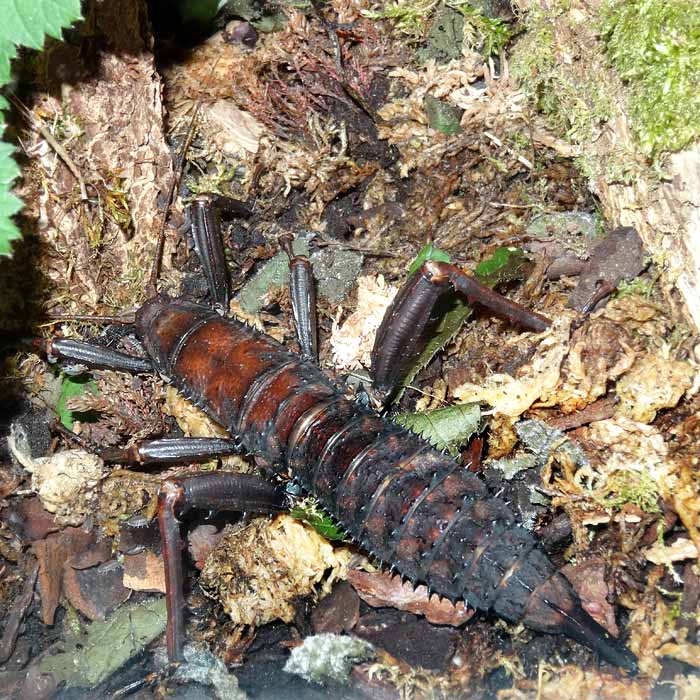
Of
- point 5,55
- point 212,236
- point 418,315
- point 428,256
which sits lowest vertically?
point 418,315

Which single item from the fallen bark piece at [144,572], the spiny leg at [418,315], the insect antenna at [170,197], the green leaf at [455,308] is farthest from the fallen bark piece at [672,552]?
the insect antenna at [170,197]

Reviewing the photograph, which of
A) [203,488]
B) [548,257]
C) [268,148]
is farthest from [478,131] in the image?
[203,488]

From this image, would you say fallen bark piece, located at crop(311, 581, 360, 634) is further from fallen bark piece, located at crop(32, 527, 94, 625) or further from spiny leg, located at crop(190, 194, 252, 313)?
spiny leg, located at crop(190, 194, 252, 313)

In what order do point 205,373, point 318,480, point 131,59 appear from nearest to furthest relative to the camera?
1. point 318,480
2. point 131,59
3. point 205,373

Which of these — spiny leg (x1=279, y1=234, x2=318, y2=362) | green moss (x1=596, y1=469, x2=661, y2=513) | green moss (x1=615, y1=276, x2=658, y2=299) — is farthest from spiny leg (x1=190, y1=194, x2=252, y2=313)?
green moss (x1=596, y1=469, x2=661, y2=513)

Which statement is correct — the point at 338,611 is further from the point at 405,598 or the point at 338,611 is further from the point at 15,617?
the point at 15,617

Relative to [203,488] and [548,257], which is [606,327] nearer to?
[548,257]

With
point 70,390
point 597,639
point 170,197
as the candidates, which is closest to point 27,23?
point 170,197
